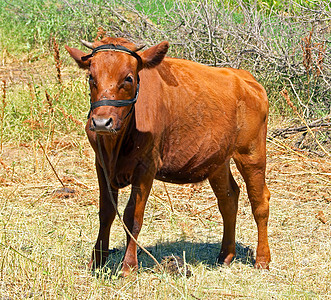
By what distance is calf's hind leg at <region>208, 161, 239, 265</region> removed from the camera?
18.8ft

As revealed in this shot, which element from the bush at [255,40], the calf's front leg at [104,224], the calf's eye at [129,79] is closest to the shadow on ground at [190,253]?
the calf's front leg at [104,224]

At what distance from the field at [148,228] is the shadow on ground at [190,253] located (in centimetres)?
1

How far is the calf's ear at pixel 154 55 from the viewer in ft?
14.6

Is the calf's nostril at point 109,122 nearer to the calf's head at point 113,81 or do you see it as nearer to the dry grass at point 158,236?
the calf's head at point 113,81

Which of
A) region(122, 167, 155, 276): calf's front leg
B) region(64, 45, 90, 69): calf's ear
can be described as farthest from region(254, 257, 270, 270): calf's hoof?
region(64, 45, 90, 69): calf's ear

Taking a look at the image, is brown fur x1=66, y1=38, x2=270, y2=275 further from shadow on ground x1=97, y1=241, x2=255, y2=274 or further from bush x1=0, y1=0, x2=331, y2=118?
bush x1=0, y1=0, x2=331, y2=118

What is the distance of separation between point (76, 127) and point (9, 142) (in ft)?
3.52

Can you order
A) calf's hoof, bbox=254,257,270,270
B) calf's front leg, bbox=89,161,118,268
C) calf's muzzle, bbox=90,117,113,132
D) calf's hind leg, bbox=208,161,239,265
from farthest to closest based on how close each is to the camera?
calf's hind leg, bbox=208,161,239,265 < calf's hoof, bbox=254,257,270,270 < calf's front leg, bbox=89,161,118,268 < calf's muzzle, bbox=90,117,113,132

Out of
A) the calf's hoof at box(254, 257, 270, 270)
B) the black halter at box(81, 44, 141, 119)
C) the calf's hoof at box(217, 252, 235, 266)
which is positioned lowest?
the calf's hoof at box(217, 252, 235, 266)

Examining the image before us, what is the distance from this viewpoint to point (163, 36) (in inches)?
430

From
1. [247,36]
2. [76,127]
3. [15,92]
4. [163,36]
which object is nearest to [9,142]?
[76,127]

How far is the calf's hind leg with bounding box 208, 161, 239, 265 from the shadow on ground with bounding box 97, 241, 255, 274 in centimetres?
14

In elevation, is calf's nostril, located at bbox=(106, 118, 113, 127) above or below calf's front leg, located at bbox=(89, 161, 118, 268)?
above

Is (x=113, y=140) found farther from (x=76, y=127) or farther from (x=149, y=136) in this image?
(x=76, y=127)
